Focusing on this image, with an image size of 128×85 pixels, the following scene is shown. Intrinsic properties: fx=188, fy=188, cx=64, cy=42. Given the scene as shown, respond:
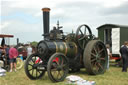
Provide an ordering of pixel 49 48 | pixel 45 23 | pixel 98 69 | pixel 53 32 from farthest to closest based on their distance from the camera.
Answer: pixel 45 23, pixel 98 69, pixel 53 32, pixel 49 48

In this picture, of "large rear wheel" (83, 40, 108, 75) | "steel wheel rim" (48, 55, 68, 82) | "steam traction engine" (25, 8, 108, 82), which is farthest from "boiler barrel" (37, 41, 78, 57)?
"large rear wheel" (83, 40, 108, 75)

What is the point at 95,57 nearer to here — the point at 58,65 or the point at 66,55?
the point at 66,55

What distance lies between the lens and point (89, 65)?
22.8 ft

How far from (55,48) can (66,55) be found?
0.69 meters

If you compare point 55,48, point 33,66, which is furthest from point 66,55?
point 33,66

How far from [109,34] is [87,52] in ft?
15.4

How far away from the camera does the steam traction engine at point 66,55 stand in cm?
612

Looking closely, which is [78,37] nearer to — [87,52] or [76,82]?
[87,52]

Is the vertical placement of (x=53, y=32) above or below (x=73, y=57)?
above

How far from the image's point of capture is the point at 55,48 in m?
6.33

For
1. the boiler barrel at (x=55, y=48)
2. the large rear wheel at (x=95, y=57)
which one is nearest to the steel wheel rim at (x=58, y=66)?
the boiler barrel at (x=55, y=48)

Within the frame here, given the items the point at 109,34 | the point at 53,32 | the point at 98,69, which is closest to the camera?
the point at 53,32

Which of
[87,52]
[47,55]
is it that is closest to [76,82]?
[47,55]

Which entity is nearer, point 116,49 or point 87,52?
point 87,52
